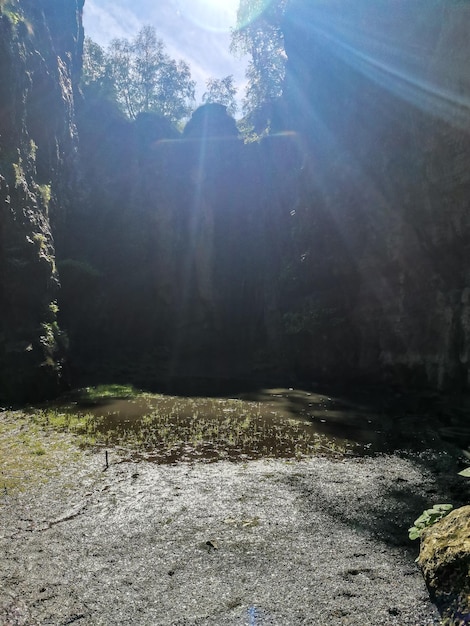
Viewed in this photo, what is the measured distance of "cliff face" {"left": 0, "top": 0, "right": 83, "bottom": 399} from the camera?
19781 millimetres

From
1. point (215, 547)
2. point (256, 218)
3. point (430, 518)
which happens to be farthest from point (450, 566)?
point (256, 218)

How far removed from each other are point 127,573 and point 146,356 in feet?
86.7

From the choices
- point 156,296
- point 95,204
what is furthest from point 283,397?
point 95,204

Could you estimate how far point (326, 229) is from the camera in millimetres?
27562

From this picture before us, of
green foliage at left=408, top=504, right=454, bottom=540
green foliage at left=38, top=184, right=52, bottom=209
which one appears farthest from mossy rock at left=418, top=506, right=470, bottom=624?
green foliage at left=38, top=184, right=52, bottom=209

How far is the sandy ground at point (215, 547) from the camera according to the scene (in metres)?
4.79

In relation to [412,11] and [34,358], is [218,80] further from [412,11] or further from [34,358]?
[34,358]

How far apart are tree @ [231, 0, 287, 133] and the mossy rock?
45453 mm

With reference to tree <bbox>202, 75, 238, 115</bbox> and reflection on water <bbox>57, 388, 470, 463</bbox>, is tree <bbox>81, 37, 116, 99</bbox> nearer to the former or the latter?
tree <bbox>202, 75, 238, 115</bbox>

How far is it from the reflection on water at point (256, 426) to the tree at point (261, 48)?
118 feet

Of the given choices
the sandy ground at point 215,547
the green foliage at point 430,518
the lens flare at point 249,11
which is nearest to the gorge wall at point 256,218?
the lens flare at point 249,11

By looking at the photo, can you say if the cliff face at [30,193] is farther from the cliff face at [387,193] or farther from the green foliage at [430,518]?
the green foliage at [430,518]

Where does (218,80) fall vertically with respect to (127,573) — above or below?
above

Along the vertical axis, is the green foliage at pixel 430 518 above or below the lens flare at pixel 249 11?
below
